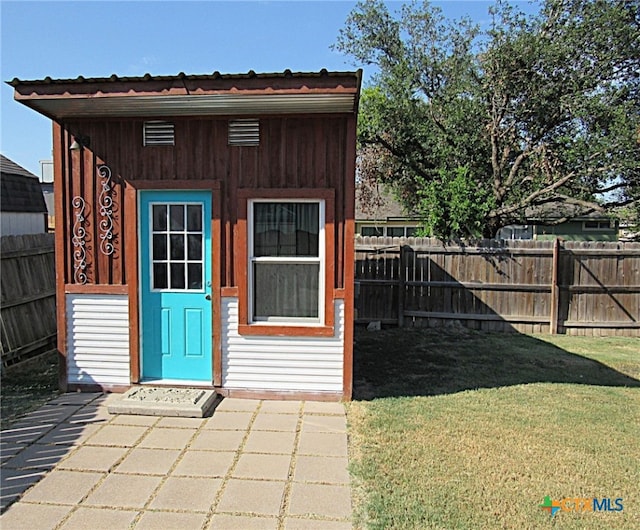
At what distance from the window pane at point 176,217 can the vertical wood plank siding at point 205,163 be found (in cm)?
29

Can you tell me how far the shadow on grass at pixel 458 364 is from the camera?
5523mm

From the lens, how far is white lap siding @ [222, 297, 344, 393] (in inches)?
190

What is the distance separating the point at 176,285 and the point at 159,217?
75cm

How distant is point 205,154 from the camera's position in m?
4.82

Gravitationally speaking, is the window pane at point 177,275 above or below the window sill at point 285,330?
above

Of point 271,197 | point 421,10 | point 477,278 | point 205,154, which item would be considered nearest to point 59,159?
point 205,154

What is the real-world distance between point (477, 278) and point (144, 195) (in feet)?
21.0

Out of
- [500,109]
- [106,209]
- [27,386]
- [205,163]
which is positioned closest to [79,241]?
[106,209]

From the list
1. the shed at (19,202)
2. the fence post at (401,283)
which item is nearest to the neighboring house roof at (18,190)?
the shed at (19,202)

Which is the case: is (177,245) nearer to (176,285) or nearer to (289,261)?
(176,285)

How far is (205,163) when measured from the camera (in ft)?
15.8

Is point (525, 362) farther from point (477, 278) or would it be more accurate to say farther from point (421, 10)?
point (421, 10)

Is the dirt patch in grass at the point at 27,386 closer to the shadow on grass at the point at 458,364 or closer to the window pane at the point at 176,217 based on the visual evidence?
the window pane at the point at 176,217

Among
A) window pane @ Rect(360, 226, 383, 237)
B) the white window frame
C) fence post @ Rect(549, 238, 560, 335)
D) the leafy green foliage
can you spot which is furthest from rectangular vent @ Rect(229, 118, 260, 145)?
window pane @ Rect(360, 226, 383, 237)
